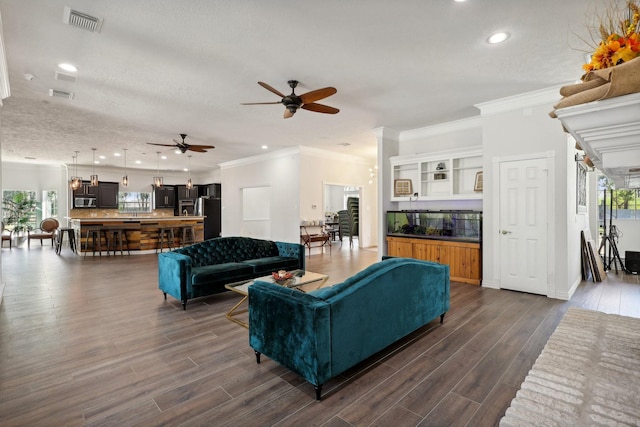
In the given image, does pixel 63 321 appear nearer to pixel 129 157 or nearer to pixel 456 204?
pixel 456 204

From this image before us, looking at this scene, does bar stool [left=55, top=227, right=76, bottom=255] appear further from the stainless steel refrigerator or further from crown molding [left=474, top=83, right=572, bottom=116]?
crown molding [left=474, top=83, right=572, bottom=116]

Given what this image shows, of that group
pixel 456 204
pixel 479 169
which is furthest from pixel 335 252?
pixel 479 169

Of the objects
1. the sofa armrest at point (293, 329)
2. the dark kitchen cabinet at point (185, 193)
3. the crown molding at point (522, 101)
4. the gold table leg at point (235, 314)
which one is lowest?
the gold table leg at point (235, 314)

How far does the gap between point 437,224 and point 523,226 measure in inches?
57.1

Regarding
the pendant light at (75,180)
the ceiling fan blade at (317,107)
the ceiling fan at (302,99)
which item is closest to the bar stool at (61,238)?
the pendant light at (75,180)

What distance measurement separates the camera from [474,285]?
512 cm

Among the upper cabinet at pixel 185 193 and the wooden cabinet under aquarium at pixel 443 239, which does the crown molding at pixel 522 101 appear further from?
the upper cabinet at pixel 185 193

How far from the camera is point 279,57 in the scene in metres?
3.47

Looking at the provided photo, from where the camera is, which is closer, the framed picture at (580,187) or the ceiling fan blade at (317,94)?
the ceiling fan blade at (317,94)

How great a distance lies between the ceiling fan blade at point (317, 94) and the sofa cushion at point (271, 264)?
2375 millimetres

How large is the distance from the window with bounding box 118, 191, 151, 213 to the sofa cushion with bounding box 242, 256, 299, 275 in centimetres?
1035

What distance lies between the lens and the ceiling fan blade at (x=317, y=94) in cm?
361

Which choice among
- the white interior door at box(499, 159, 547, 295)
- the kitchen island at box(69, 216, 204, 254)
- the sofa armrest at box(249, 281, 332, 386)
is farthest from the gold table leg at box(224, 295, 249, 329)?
the kitchen island at box(69, 216, 204, 254)

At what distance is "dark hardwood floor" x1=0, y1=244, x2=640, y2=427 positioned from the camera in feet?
6.43
